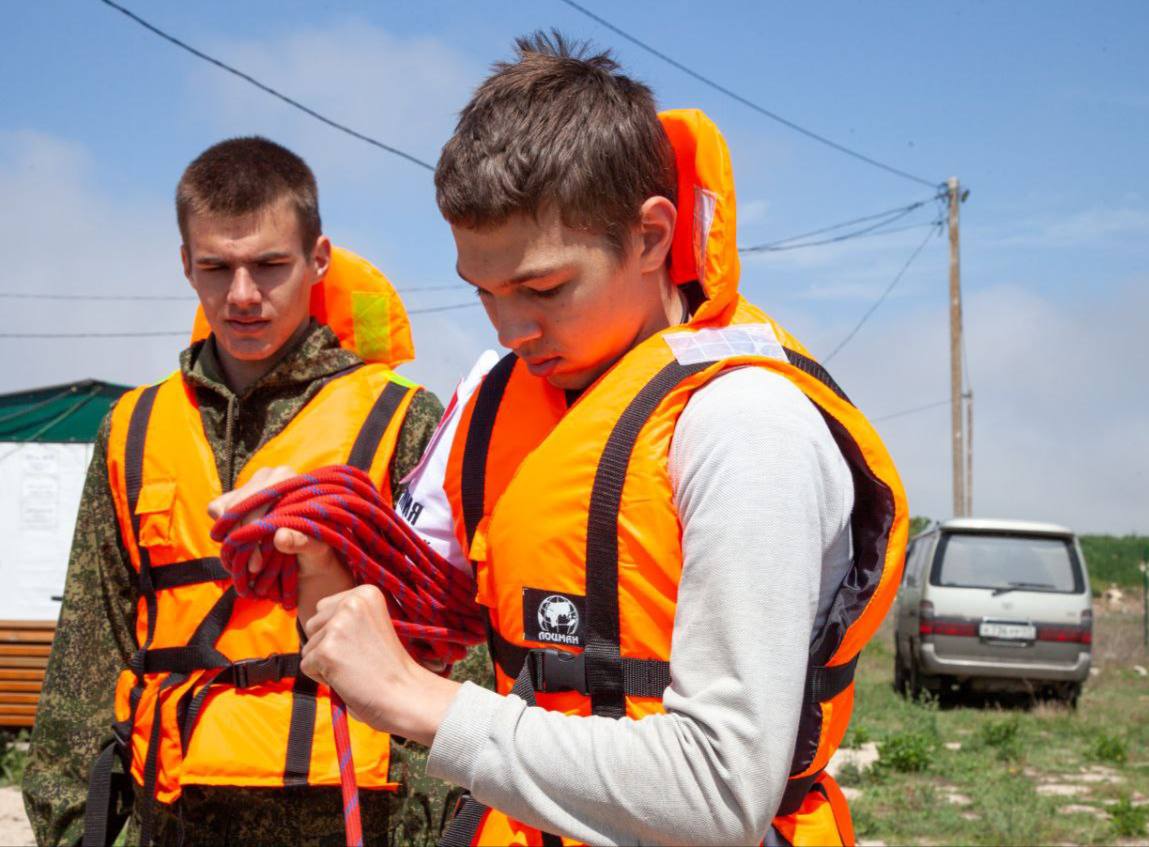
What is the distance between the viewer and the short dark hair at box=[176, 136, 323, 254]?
3203 millimetres

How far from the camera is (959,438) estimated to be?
77.3 feet

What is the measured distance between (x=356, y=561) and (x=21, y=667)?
8.04 metres

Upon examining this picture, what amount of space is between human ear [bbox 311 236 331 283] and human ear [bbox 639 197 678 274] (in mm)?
1733

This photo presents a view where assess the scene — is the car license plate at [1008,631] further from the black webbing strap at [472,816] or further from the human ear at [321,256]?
the black webbing strap at [472,816]

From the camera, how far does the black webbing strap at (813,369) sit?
1.78 metres

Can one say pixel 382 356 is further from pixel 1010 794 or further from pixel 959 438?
pixel 959 438

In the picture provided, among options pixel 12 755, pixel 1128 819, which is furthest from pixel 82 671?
pixel 1128 819

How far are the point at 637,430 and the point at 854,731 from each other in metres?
9.93

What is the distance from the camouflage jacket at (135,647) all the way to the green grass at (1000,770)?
5.66 m

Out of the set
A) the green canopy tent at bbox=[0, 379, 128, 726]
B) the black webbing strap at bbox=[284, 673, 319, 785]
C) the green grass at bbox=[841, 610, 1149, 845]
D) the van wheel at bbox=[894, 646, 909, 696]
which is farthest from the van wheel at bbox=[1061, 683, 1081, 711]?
the black webbing strap at bbox=[284, 673, 319, 785]

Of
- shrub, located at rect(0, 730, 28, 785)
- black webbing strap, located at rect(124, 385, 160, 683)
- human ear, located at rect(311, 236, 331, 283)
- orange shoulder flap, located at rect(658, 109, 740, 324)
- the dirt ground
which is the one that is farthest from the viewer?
shrub, located at rect(0, 730, 28, 785)

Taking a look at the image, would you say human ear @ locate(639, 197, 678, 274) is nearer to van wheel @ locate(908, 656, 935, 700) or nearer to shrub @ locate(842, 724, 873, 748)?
shrub @ locate(842, 724, 873, 748)

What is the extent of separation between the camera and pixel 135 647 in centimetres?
314

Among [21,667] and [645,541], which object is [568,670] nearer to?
[645,541]
